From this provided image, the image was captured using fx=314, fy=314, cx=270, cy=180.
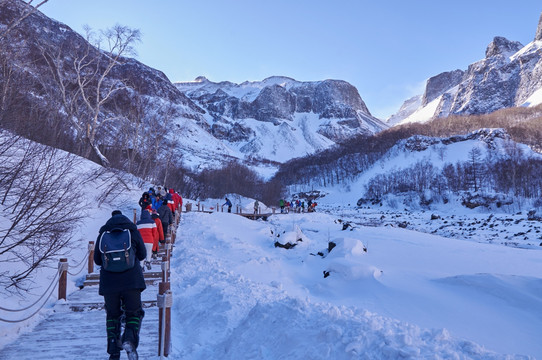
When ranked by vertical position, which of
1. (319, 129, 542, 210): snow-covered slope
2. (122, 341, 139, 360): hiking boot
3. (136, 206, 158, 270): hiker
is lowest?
(122, 341, 139, 360): hiking boot

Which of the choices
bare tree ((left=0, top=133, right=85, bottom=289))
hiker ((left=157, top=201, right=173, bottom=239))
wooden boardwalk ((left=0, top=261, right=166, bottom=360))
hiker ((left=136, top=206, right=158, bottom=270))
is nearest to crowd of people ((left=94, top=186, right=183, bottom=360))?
wooden boardwalk ((left=0, top=261, right=166, bottom=360))

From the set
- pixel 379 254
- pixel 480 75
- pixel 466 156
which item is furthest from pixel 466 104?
pixel 379 254

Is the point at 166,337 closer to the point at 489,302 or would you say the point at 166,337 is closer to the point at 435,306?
the point at 435,306

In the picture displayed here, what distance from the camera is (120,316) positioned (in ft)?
13.3

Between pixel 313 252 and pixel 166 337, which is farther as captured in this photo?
pixel 313 252

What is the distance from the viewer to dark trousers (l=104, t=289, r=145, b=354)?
394 cm

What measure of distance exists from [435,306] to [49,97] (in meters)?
27.5

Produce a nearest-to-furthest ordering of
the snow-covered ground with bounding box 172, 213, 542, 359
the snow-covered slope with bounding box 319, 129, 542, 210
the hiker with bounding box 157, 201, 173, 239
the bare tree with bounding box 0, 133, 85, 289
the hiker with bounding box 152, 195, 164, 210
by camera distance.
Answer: the snow-covered ground with bounding box 172, 213, 542, 359 < the bare tree with bounding box 0, 133, 85, 289 < the hiker with bounding box 157, 201, 173, 239 < the hiker with bounding box 152, 195, 164, 210 < the snow-covered slope with bounding box 319, 129, 542, 210

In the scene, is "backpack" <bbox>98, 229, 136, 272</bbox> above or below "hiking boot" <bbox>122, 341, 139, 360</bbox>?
above

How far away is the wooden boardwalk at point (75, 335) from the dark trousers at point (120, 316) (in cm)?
76

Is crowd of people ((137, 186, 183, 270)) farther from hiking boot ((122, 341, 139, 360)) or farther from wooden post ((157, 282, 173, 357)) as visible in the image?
hiking boot ((122, 341, 139, 360))

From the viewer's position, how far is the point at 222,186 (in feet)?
227

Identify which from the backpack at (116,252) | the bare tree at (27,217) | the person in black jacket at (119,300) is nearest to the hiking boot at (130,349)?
the person in black jacket at (119,300)

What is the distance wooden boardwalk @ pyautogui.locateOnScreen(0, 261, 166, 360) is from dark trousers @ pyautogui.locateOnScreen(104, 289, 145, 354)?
759mm
